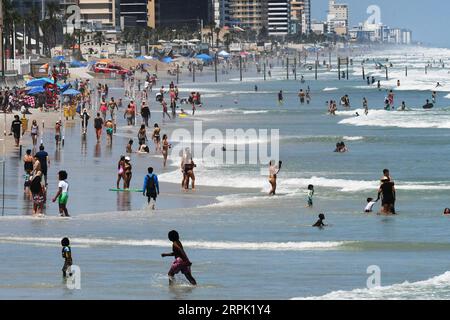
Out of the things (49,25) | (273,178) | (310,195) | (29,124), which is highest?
(49,25)

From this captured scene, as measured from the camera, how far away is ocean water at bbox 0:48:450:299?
1828 centimetres

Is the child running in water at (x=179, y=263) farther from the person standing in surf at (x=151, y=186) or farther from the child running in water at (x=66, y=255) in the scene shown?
the person standing in surf at (x=151, y=186)

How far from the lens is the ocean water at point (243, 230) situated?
720 inches

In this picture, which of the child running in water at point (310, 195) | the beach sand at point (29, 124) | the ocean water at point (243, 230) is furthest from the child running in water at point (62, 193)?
the beach sand at point (29, 124)

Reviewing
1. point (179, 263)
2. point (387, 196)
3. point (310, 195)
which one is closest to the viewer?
point (179, 263)

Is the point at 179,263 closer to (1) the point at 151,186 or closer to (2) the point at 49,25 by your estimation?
(1) the point at 151,186

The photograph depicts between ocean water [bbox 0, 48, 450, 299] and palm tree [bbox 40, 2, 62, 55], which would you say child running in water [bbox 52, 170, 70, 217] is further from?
palm tree [bbox 40, 2, 62, 55]

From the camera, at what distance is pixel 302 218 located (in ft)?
85.5

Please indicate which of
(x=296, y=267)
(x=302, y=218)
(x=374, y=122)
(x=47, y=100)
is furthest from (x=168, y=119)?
(x=296, y=267)

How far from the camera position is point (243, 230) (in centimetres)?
2414

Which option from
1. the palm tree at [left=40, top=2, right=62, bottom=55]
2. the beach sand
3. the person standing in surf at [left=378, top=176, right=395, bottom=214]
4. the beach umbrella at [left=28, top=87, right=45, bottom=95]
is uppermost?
the palm tree at [left=40, top=2, right=62, bottom=55]

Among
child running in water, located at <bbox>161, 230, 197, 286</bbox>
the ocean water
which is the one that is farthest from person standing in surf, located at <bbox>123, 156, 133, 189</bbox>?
child running in water, located at <bbox>161, 230, 197, 286</bbox>

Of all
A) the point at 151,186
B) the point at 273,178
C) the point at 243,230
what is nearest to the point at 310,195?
the point at 273,178
